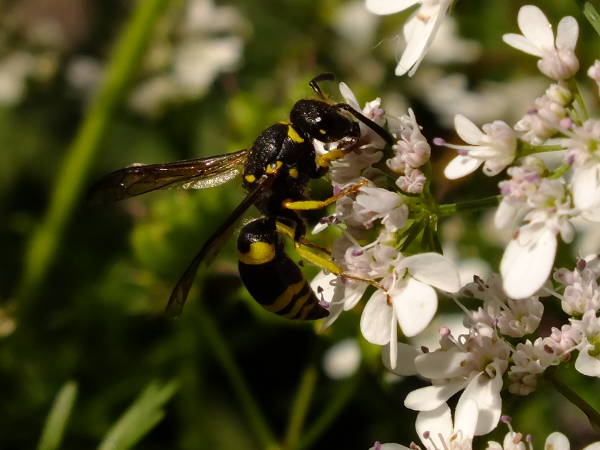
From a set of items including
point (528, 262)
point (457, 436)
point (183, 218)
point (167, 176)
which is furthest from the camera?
point (183, 218)

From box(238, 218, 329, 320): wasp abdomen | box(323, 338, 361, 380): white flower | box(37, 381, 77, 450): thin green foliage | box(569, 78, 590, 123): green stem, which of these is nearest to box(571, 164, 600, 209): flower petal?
box(569, 78, 590, 123): green stem

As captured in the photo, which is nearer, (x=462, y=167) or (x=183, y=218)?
(x=462, y=167)

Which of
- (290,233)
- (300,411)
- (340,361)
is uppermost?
(290,233)

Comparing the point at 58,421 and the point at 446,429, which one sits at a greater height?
the point at 446,429

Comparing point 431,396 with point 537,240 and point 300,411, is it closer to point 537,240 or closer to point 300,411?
point 537,240

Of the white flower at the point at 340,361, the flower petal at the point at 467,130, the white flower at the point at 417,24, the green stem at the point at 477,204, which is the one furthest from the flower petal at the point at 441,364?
the white flower at the point at 340,361

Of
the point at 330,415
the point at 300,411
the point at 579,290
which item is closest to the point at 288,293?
A: the point at 579,290

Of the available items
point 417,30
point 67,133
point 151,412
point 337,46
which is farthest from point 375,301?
point 67,133

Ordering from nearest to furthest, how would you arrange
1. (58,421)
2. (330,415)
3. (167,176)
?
(167,176) < (58,421) < (330,415)
